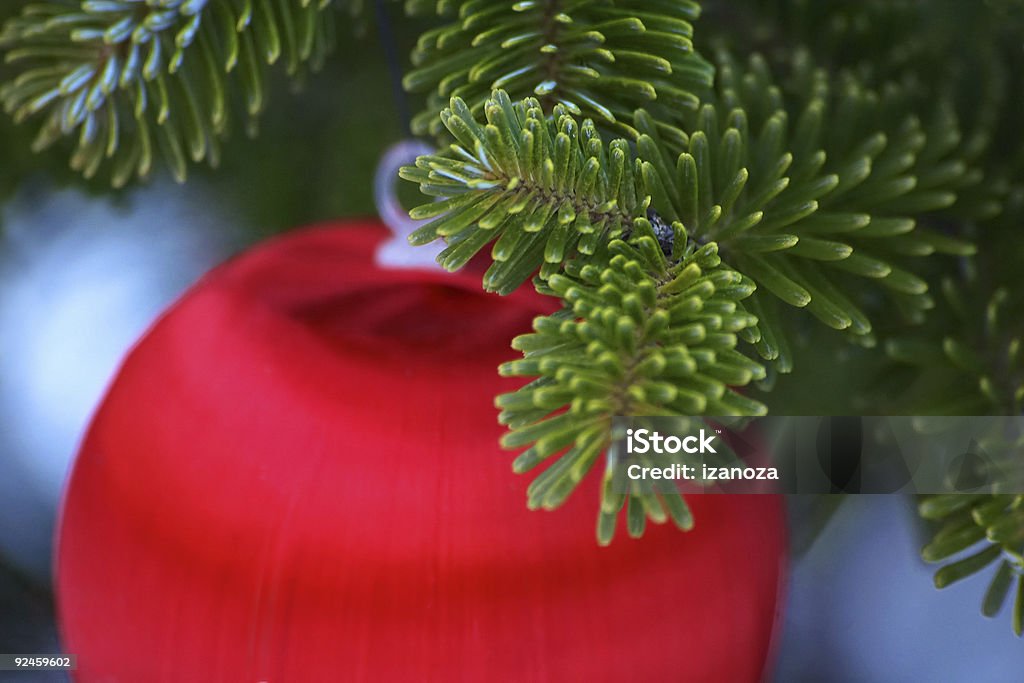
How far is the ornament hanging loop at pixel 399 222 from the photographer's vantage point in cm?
23

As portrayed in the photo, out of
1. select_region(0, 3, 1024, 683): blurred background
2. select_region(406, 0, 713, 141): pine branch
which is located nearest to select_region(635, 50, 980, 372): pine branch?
select_region(406, 0, 713, 141): pine branch

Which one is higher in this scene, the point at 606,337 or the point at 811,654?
the point at 606,337

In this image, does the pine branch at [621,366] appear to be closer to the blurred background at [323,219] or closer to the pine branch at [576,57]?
the pine branch at [576,57]

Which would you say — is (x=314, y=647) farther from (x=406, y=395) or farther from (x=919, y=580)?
(x=919, y=580)

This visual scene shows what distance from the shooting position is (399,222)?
25cm

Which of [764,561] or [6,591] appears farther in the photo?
[6,591]

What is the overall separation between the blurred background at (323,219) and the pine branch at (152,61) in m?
0.08

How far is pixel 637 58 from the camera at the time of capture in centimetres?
20

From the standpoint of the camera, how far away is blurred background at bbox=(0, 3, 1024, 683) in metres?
0.33

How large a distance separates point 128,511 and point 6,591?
0.58 ft

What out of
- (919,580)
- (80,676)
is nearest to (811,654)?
(919,580)

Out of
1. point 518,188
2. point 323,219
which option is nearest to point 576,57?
point 518,188

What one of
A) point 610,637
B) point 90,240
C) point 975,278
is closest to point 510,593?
point 610,637

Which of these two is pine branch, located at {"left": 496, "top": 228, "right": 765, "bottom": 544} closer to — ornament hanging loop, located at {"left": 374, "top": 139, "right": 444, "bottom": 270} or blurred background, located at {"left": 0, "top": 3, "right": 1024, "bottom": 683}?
ornament hanging loop, located at {"left": 374, "top": 139, "right": 444, "bottom": 270}
